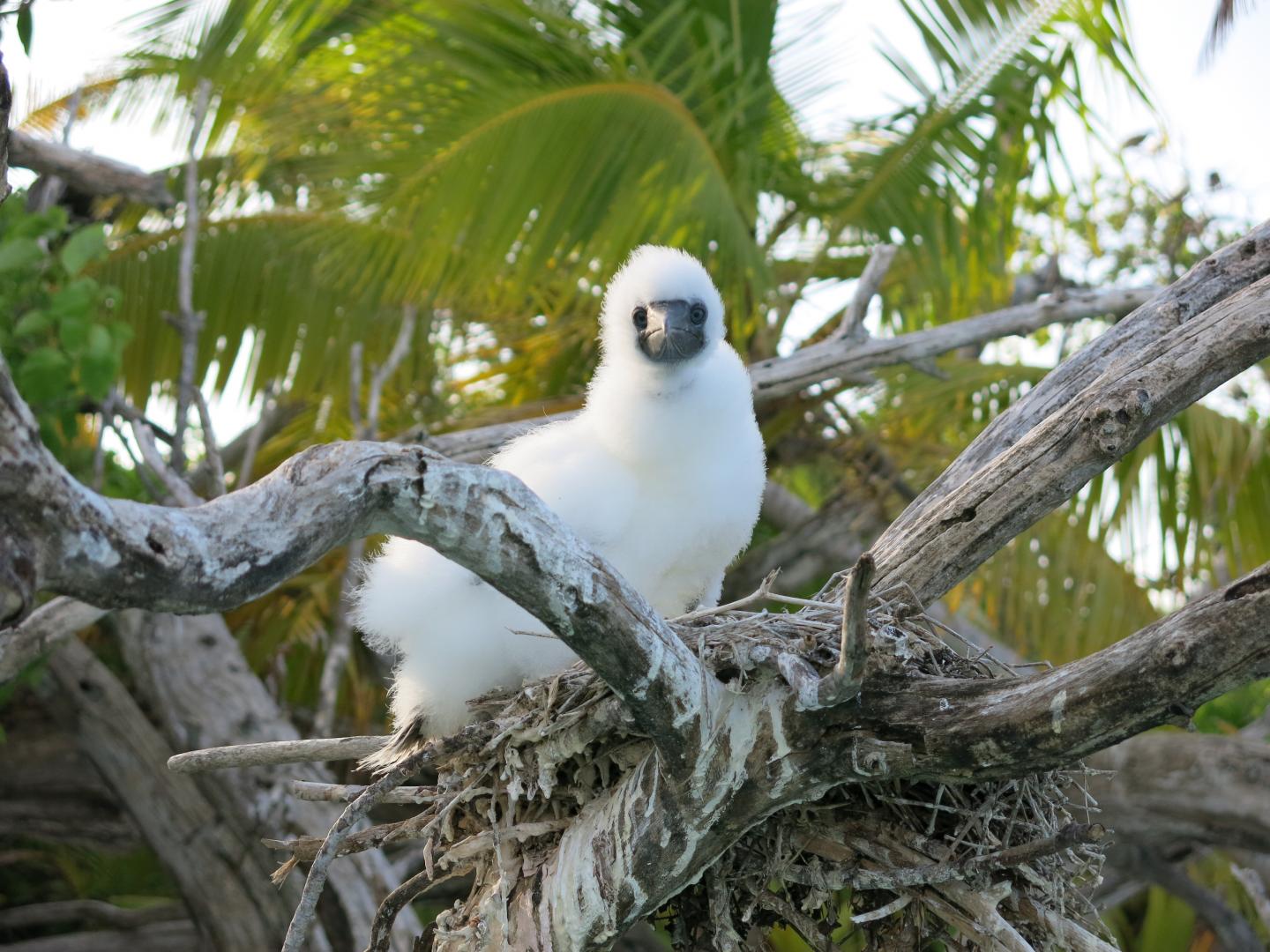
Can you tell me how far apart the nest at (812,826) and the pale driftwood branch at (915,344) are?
5.74 feet

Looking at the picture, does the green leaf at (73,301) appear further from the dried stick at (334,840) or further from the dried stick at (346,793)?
the dried stick at (334,840)

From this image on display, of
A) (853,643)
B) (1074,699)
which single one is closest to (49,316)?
(853,643)

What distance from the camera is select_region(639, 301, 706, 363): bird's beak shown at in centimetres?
345

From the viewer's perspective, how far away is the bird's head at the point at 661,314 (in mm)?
3469

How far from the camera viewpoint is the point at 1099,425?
8.21 feet

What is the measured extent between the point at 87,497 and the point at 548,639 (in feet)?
5.78

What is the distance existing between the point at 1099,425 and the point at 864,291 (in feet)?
6.22

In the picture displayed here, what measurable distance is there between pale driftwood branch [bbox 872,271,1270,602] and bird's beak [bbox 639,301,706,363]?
0.95m

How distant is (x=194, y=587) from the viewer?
5.37ft

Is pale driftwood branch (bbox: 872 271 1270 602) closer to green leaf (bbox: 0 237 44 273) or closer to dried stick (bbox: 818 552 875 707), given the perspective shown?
dried stick (bbox: 818 552 875 707)

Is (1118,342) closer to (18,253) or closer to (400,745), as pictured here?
(400,745)

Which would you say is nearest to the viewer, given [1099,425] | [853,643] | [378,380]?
[853,643]

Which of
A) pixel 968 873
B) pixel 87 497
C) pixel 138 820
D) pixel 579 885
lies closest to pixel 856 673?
pixel 968 873

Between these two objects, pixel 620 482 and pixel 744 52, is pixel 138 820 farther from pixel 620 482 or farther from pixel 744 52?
pixel 744 52
